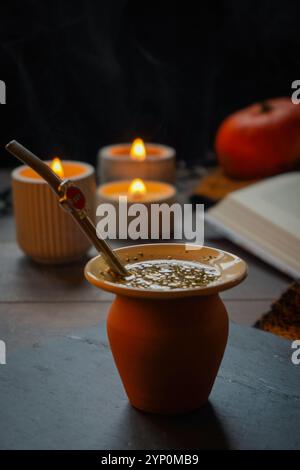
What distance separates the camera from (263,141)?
1.42 metres

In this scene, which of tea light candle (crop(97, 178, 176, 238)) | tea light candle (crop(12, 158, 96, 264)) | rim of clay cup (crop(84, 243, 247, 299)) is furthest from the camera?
tea light candle (crop(97, 178, 176, 238))

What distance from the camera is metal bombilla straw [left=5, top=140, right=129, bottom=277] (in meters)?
0.62

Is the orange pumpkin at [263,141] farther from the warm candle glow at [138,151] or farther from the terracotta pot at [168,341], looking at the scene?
the terracotta pot at [168,341]

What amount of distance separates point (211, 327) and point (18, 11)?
A: 3.21 ft

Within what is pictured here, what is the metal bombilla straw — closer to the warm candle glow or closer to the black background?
the warm candle glow

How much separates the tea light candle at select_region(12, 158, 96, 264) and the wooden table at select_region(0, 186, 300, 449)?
14cm

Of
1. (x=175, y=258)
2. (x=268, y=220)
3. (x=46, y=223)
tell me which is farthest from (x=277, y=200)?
(x=175, y=258)

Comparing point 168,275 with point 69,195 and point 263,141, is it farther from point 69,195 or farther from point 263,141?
point 263,141

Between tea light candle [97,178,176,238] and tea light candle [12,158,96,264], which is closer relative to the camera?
tea light candle [12,158,96,264]

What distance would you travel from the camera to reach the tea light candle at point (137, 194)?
3.79ft

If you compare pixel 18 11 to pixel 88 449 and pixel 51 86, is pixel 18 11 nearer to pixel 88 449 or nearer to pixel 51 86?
pixel 51 86

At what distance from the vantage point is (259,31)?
1.60 m

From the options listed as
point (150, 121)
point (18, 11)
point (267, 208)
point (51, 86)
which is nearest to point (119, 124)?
point (150, 121)

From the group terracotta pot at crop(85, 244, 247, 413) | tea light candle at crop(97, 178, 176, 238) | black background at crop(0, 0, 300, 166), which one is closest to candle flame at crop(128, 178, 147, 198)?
tea light candle at crop(97, 178, 176, 238)
